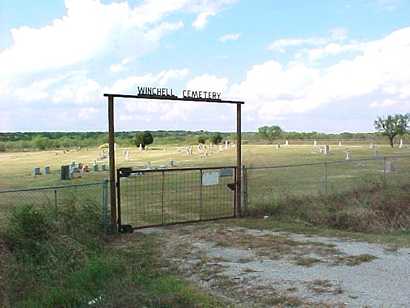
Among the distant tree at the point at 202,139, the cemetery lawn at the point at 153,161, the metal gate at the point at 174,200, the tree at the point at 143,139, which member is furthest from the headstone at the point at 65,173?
the distant tree at the point at 202,139

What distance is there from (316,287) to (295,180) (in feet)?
53.3

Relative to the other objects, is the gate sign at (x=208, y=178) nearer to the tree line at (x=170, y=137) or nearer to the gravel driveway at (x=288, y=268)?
the gravel driveway at (x=288, y=268)

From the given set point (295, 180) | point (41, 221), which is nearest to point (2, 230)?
point (41, 221)

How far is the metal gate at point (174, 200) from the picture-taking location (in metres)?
11.7

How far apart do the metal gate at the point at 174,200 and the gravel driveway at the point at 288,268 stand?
1.67 m

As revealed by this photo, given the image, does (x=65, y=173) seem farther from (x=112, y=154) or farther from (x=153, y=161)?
(x=112, y=154)

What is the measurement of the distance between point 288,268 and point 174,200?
30.3 feet

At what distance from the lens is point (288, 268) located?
727 cm

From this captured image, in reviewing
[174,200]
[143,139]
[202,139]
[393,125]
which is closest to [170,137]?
[202,139]

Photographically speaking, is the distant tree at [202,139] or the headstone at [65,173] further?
the distant tree at [202,139]

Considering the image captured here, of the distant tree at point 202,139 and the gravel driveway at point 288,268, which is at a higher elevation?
the distant tree at point 202,139

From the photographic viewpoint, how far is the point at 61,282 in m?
6.10

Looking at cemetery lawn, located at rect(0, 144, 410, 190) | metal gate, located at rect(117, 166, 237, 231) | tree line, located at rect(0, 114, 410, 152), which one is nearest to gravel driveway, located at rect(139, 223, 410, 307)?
metal gate, located at rect(117, 166, 237, 231)

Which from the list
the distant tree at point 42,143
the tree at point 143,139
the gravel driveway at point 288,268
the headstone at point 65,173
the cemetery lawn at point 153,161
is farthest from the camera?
the distant tree at point 42,143
